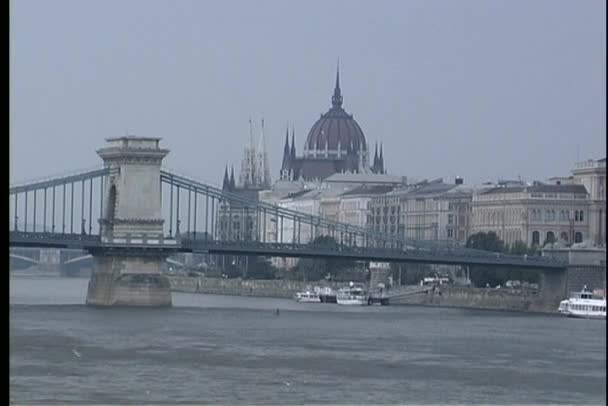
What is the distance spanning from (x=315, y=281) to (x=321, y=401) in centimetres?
5082

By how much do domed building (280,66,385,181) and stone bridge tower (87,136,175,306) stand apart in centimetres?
6841

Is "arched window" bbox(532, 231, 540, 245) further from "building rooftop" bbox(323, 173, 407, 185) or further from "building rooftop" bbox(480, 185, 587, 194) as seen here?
"building rooftop" bbox(323, 173, 407, 185)

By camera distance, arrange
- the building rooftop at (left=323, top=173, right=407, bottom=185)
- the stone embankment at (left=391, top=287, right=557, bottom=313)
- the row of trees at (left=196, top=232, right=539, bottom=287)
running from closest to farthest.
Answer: the stone embankment at (left=391, top=287, right=557, bottom=313)
the row of trees at (left=196, top=232, right=539, bottom=287)
the building rooftop at (left=323, top=173, right=407, bottom=185)

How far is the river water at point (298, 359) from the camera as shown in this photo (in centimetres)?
1717

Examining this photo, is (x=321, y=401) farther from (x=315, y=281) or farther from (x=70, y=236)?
(x=315, y=281)

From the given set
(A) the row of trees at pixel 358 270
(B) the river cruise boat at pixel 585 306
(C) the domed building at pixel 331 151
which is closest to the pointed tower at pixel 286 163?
(C) the domed building at pixel 331 151

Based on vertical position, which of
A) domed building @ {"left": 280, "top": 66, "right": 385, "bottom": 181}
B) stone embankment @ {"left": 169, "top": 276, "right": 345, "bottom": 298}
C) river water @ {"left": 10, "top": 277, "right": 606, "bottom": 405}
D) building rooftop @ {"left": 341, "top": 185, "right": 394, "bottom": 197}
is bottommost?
river water @ {"left": 10, "top": 277, "right": 606, "bottom": 405}

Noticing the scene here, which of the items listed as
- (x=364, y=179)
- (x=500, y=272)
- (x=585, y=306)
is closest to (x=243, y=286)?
(x=500, y=272)

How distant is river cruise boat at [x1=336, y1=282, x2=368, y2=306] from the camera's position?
5362 centimetres

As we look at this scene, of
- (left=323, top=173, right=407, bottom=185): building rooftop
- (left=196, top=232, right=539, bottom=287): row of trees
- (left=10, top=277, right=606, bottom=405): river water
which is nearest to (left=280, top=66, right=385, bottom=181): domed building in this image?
(left=323, top=173, right=407, bottom=185): building rooftop

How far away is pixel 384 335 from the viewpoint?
31.4 meters

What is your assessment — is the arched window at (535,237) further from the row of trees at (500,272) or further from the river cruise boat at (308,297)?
the river cruise boat at (308,297)

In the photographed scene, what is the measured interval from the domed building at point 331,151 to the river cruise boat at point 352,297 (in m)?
58.5
